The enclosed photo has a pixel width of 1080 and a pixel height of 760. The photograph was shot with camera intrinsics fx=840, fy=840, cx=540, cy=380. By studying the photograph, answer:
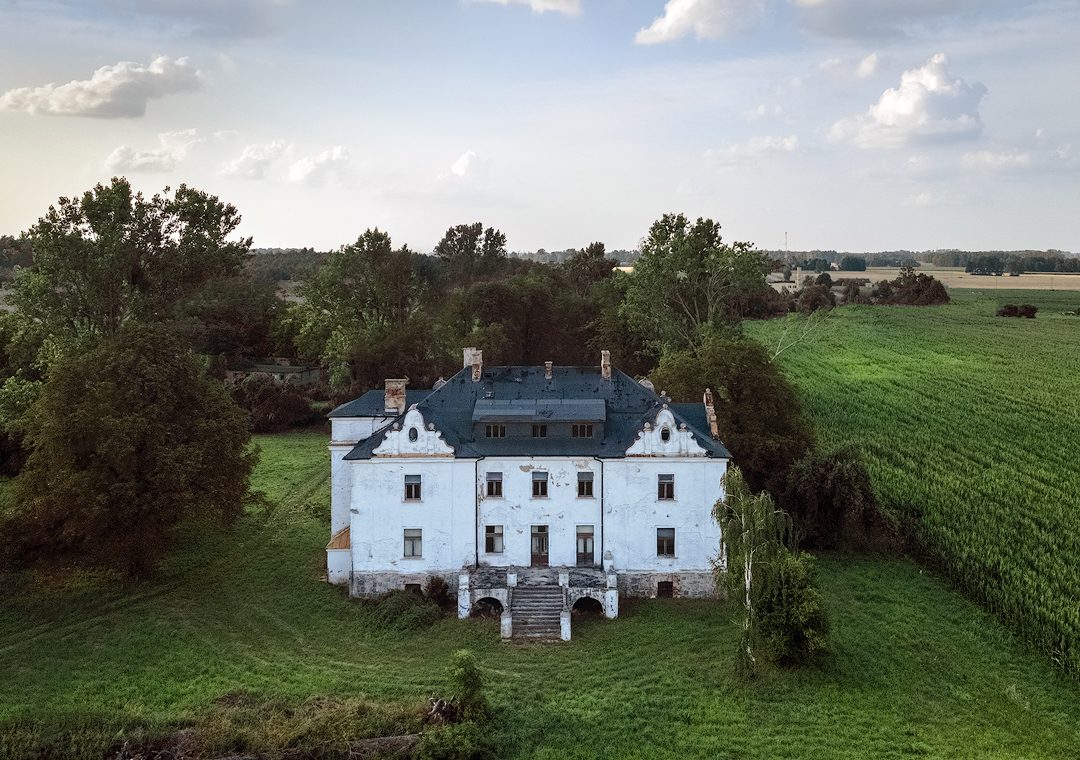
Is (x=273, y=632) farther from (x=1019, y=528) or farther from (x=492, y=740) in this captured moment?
(x=1019, y=528)

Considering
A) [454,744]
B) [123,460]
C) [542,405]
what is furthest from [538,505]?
[123,460]

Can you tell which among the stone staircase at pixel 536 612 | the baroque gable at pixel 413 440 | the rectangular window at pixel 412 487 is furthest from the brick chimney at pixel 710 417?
the rectangular window at pixel 412 487

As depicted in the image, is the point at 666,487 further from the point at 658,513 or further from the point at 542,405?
the point at 542,405

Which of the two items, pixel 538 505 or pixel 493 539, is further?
pixel 493 539

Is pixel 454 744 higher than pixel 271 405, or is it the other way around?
pixel 271 405

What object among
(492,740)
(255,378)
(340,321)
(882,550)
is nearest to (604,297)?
(340,321)

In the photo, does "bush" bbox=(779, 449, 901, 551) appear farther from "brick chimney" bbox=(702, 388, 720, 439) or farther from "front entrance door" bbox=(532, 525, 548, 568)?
"front entrance door" bbox=(532, 525, 548, 568)
